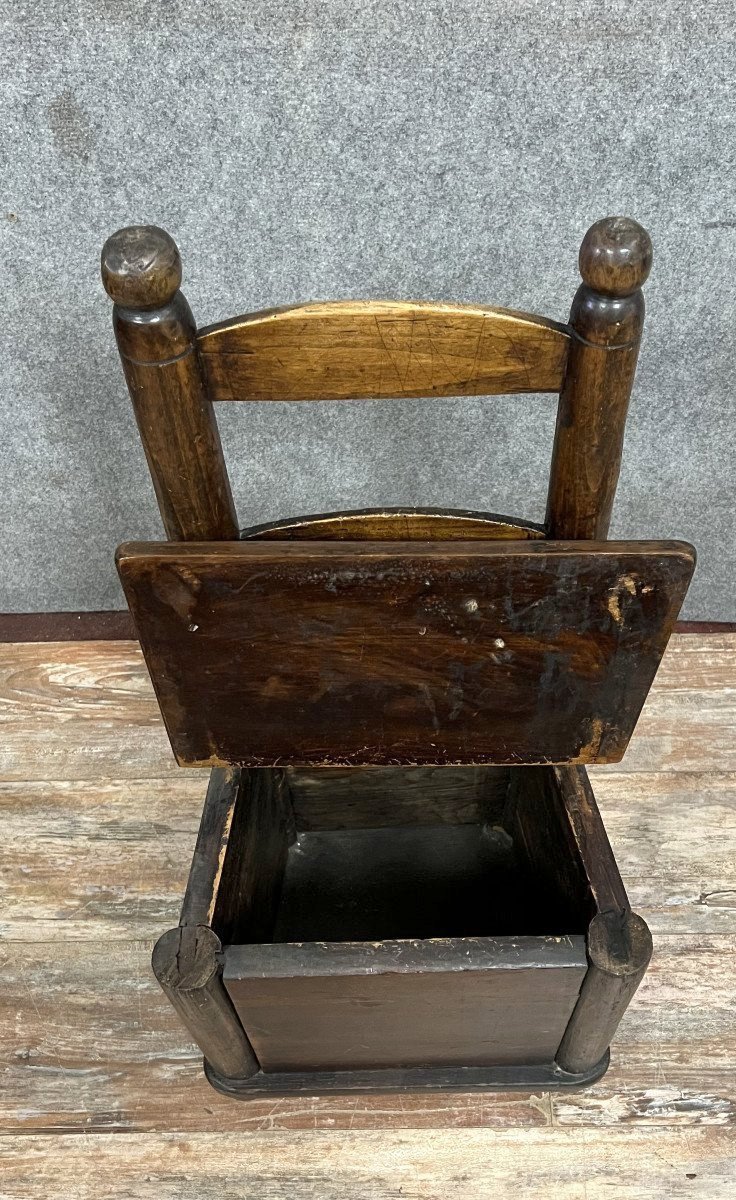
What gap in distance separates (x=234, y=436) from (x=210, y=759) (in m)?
0.60

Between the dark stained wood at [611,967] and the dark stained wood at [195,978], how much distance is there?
0.97ft

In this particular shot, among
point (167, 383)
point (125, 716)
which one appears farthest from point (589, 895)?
point (125, 716)

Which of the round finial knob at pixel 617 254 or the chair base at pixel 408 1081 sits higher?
the round finial knob at pixel 617 254

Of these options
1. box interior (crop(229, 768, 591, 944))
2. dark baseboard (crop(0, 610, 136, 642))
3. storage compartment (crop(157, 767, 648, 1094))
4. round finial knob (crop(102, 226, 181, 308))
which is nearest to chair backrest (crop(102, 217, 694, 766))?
round finial knob (crop(102, 226, 181, 308))

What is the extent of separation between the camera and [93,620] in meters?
1.51

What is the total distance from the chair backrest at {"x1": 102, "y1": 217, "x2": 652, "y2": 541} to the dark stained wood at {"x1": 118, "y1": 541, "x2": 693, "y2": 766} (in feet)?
0.37

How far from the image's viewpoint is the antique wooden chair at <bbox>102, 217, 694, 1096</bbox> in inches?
26.0

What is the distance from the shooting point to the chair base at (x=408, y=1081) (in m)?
0.88

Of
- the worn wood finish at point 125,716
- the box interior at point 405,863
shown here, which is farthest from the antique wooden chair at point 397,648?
the worn wood finish at point 125,716

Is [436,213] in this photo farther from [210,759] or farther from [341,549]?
[210,759]

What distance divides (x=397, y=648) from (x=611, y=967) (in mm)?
299

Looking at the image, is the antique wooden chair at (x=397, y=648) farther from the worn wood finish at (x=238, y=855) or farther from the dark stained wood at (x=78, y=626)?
the dark stained wood at (x=78, y=626)

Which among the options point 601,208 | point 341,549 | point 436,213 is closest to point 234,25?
point 436,213

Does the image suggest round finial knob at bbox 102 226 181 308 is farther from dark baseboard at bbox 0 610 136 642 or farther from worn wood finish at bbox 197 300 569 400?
dark baseboard at bbox 0 610 136 642
